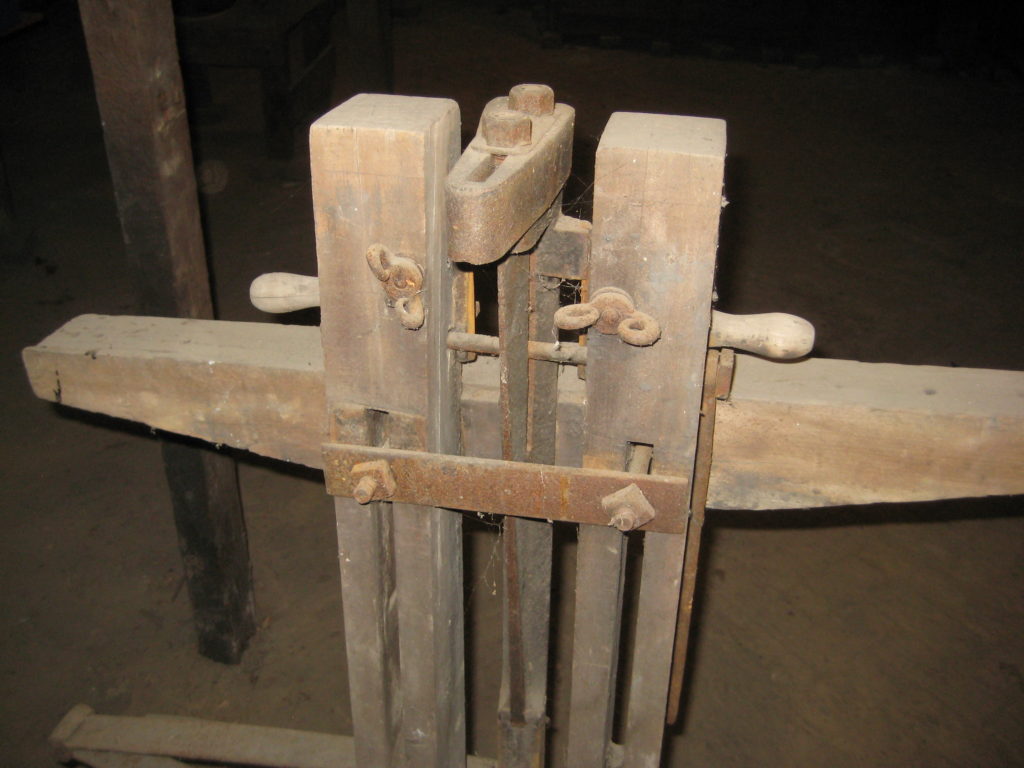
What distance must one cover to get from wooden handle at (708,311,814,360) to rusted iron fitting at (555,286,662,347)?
9 centimetres

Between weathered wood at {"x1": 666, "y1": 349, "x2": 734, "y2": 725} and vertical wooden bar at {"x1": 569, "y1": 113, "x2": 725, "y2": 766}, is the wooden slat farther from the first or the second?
weathered wood at {"x1": 666, "y1": 349, "x2": 734, "y2": 725}

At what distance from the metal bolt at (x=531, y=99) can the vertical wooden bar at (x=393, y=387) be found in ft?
0.27

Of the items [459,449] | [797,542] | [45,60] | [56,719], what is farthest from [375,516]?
[45,60]

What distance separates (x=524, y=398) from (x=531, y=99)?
340 mm

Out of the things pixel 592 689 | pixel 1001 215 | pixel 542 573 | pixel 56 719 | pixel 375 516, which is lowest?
pixel 56 719

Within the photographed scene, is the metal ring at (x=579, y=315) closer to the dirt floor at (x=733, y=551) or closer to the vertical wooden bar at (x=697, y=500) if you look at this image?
the vertical wooden bar at (x=697, y=500)

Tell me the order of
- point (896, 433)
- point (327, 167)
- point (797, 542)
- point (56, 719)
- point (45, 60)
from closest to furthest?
point (327, 167)
point (896, 433)
point (56, 719)
point (797, 542)
point (45, 60)

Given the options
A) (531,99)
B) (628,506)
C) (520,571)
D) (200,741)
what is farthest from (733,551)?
(531,99)

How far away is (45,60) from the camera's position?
7.16 meters

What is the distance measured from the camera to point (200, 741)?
5.90 feet

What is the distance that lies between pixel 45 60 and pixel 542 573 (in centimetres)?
753

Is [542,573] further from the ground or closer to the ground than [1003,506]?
further from the ground

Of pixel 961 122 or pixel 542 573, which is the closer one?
pixel 542 573

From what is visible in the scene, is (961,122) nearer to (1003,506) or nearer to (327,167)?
(1003,506)
